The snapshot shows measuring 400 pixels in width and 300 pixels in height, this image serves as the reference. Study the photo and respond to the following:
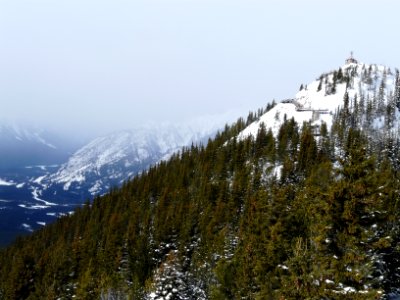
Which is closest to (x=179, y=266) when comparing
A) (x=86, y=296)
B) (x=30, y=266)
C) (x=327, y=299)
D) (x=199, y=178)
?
(x=86, y=296)

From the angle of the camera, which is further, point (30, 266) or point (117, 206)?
point (117, 206)

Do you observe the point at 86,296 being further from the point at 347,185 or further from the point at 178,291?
the point at 347,185

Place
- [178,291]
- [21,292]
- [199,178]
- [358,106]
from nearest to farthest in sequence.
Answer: [178,291], [21,292], [199,178], [358,106]

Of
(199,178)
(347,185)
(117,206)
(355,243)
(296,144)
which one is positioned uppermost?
(347,185)

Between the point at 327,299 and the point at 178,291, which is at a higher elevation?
the point at 327,299

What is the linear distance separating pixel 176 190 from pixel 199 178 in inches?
567

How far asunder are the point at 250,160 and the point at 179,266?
102253 mm

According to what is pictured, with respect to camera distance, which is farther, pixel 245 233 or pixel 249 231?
pixel 245 233

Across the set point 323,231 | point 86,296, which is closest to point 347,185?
point 323,231

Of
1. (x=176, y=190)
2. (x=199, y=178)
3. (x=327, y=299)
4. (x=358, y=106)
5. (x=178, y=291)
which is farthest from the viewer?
(x=358, y=106)

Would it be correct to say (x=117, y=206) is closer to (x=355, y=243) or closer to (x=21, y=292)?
(x=21, y=292)

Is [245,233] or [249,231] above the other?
[249,231]

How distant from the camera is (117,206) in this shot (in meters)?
165

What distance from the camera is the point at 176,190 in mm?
157000
